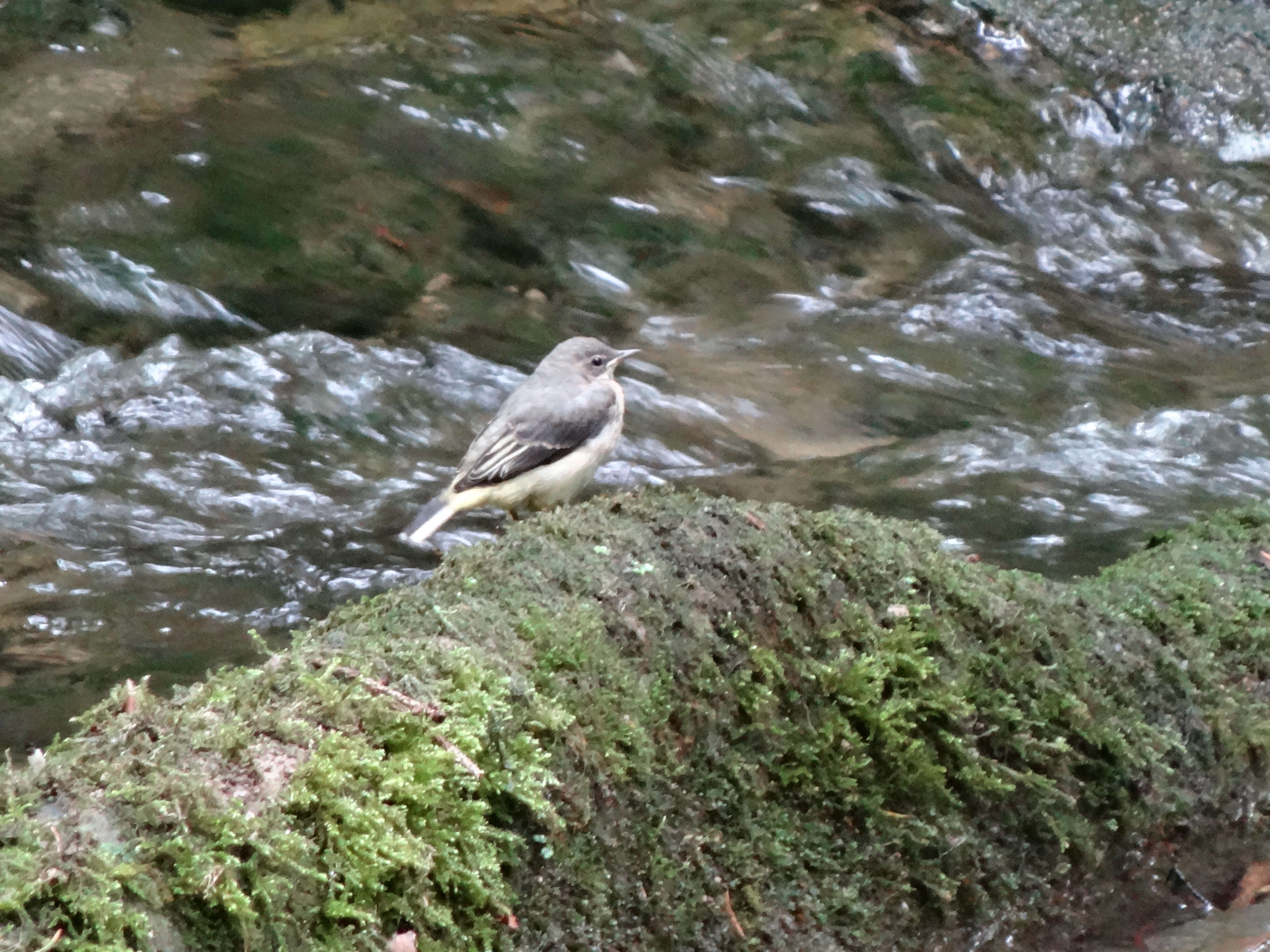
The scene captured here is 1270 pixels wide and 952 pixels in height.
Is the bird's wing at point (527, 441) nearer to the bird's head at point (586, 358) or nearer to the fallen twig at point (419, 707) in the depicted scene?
the bird's head at point (586, 358)

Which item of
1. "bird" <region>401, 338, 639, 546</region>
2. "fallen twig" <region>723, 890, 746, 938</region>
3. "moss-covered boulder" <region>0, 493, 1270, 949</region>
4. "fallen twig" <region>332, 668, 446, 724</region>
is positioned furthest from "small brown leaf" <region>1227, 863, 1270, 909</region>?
"bird" <region>401, 338, 639, 546</region>

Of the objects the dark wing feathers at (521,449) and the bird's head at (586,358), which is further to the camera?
the bird's head at (586,358)

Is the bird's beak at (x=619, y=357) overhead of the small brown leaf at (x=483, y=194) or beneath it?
overhead

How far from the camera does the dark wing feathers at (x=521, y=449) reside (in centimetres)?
614

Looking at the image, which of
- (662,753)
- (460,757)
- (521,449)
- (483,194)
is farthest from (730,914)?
(483,194)

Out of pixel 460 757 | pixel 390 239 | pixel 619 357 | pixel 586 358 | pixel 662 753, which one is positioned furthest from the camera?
pixel 390 239

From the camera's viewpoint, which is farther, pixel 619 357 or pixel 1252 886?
pixel 619 357

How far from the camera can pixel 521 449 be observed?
Answer: 6180 millimetres

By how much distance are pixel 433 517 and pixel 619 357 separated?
140cm

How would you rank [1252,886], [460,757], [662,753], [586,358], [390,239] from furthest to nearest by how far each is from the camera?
1. [390,239]
2. [586,358]
3. [1252,886]
4. [662,753]
5. [460,757]

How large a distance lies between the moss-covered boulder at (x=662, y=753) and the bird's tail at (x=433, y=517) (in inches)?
102

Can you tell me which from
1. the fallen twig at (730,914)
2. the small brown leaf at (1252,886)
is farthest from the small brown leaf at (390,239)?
the fallen twig at (730,914)

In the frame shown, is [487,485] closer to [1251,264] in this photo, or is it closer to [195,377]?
[195,377]

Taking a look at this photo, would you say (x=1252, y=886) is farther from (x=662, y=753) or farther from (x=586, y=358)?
(x=586, y=358)
